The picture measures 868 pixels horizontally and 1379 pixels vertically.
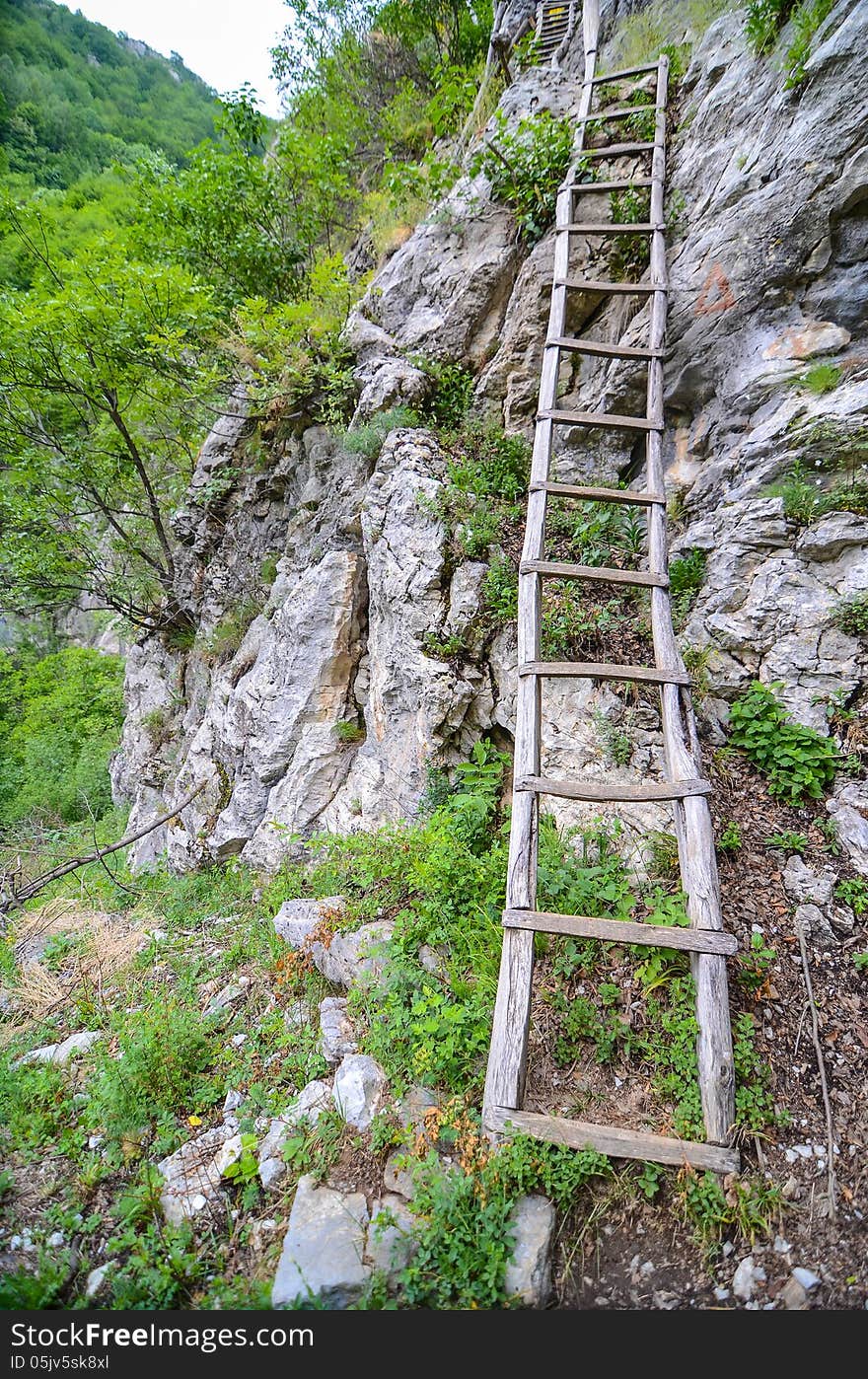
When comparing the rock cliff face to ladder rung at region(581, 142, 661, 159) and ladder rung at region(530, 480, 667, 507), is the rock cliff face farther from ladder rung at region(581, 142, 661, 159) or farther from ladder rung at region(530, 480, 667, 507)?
ladder rung at region(530, 480, 667, 507)

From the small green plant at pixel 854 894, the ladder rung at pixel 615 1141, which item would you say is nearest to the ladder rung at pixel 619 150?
the small green plant at pixel 854 894

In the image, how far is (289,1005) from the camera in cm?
374

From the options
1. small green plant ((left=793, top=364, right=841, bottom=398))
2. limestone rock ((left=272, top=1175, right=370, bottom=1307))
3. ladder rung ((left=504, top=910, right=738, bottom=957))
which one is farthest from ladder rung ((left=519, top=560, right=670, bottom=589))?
limestone rock ((left=272, top=1175, right=370, bottom=1307))

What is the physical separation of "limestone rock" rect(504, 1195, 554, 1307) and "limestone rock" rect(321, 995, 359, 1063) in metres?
1.23

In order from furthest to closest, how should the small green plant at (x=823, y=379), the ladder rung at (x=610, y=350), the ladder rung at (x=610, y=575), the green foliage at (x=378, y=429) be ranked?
the green foliage at (x=378, y=429) < the ladder rung at (x=610, y=350) < the small green plant at (x=823, y=379) < the ladder rung at (x=610, y=575)

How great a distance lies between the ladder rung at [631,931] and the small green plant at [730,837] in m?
0.78

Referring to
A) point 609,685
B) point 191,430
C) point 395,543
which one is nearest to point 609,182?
point 395,543

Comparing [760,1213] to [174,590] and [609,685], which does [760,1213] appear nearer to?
[609,685]

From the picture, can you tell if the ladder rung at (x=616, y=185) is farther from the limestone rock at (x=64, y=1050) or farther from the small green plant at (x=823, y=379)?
the limestone rock at (x=64, y=1050)

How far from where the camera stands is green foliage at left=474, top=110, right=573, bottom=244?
5688 mm

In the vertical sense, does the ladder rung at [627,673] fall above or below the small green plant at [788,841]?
above

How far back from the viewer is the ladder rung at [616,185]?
5066 mm

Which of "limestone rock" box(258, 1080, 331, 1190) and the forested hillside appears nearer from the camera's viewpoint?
"limestone rock" box(258, 1080, 331, 1190)

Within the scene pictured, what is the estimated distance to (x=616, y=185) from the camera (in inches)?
203
